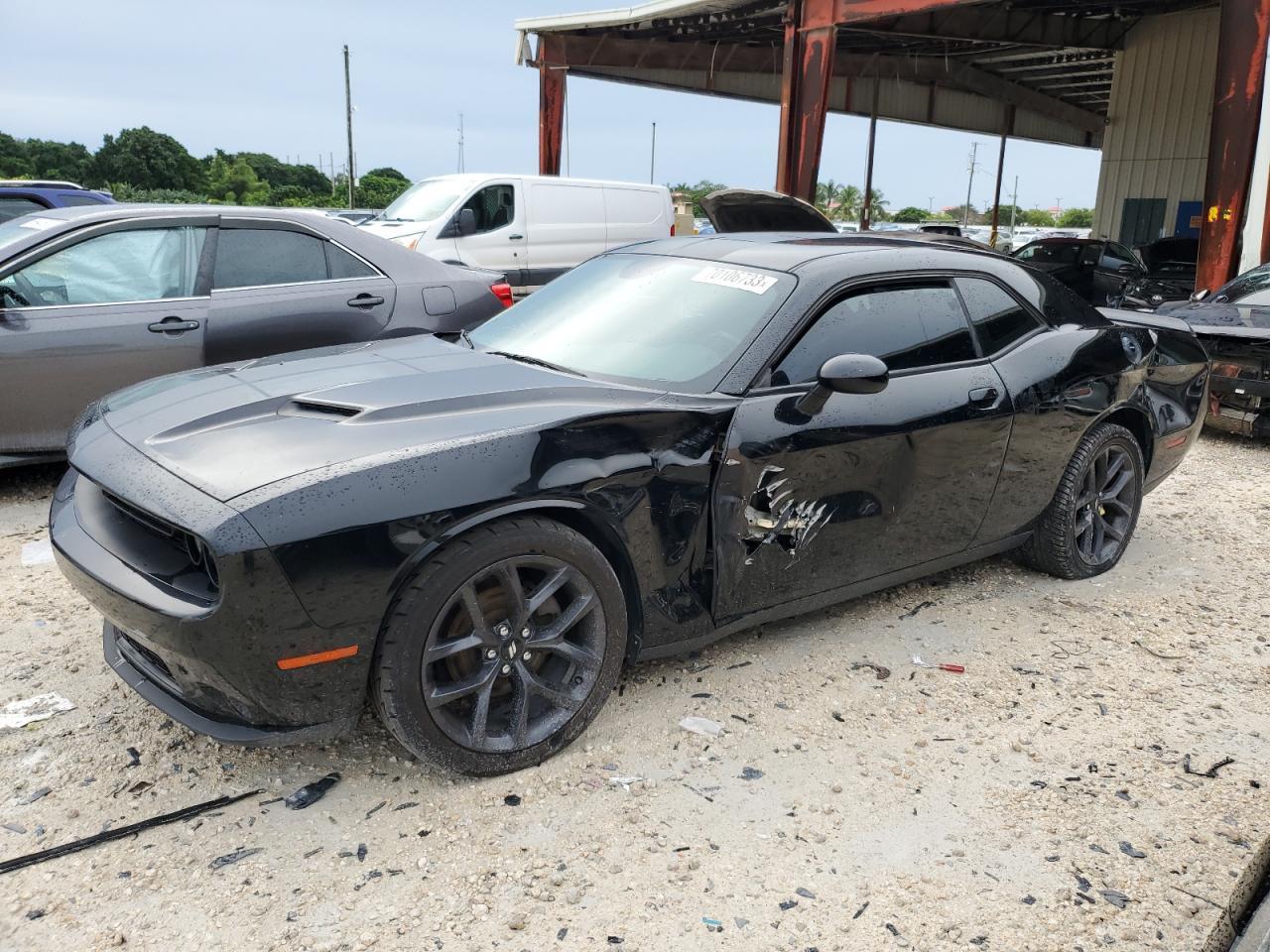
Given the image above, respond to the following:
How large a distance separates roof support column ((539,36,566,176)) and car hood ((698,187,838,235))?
12.3 m

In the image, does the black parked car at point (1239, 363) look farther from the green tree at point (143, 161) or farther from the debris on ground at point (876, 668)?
the green tree at point (143, 161)

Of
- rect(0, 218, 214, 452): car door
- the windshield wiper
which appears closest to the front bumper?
the windshield wiper

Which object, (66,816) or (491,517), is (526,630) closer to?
(491,517)

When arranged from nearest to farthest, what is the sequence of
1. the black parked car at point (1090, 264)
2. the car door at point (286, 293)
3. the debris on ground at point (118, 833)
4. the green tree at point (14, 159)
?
the debris on ground at point (118, 833)
the car door at point (286, 293)
the black parked car at point (1090, 264)
the green tree at point (14, 159)

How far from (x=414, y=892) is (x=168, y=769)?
0.92 m

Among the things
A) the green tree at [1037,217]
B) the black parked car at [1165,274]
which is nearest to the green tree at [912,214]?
the green tree at [1037,217]

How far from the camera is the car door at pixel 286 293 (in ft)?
17.2

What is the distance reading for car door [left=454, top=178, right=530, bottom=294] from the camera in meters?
11.5

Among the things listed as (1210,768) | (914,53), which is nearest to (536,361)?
(1210,768)

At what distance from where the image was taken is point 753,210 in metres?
10.4

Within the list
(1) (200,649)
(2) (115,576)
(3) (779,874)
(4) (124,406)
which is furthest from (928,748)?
(4) (124,406)

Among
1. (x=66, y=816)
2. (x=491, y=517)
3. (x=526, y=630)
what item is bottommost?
(x=66, y=816)

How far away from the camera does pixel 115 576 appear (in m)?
2.55

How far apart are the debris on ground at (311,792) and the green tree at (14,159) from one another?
62.0 meters
